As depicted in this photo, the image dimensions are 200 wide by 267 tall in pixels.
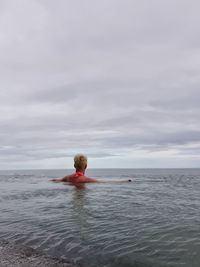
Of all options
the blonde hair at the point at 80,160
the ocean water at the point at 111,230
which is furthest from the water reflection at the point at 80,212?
the blonde hair at the point at 80,160

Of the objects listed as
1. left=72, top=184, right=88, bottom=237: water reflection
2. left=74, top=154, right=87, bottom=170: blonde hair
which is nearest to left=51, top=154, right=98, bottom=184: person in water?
left=74, top=154, right=87, bottom=170: blonde hair

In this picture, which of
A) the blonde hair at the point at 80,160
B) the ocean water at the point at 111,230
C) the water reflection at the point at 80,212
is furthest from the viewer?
the blonde hair at the point at 80,160

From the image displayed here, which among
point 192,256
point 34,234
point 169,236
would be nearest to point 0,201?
point 34,234

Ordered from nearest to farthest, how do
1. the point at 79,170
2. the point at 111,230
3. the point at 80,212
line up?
1. the point at 111,230
2. the point at 80,212
3. the point at 79,170

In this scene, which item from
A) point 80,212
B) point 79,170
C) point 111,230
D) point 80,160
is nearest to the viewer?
point 111,230

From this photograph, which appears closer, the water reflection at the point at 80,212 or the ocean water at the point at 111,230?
the ocean water at the point at 111,230

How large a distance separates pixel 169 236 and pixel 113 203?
5.94 meters

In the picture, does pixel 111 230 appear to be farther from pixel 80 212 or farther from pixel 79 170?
pixel 79 170

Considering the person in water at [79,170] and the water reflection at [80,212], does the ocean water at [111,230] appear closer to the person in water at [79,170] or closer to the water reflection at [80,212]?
the water reflection at [80,212]

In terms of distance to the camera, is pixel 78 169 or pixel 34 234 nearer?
pixel 34 234

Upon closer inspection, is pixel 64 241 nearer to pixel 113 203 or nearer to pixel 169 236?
pixel 169 236

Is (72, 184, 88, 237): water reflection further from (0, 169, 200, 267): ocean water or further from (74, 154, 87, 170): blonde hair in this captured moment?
(74, 154, 87, 170): blonde hair

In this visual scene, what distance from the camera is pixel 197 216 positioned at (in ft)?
39.4

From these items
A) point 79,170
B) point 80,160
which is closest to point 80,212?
point 80,160
